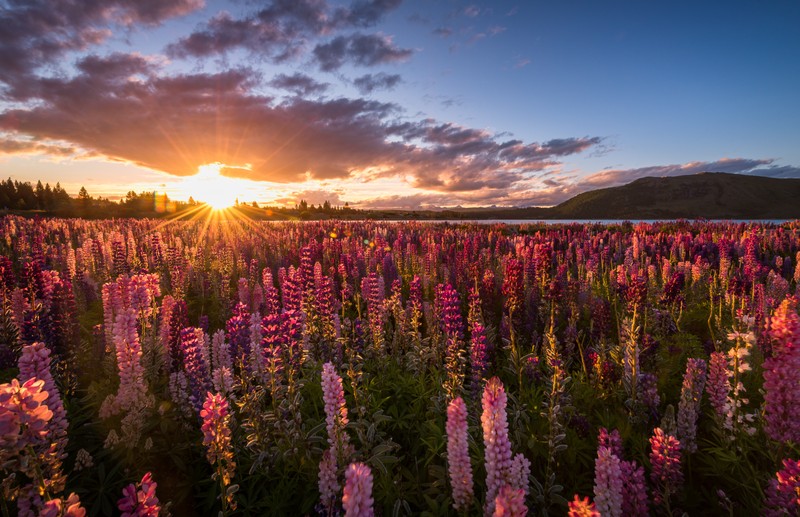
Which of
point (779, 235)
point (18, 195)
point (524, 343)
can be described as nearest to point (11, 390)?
point (524, 343)

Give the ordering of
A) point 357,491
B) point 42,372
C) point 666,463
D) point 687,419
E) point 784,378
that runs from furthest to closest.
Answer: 1. point 687,419
2. point 42,372
3. point 666,463
4. point 784,378
5. point 357,491

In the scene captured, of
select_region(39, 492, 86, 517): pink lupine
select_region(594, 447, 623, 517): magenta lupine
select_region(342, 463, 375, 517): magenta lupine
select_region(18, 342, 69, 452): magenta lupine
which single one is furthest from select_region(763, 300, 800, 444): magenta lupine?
select_region(18, 342, 69, 452): magenta lupine

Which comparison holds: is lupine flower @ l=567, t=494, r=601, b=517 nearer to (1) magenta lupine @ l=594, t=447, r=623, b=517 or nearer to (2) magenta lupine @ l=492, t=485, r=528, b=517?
(2) magenta lupine @ l=492, t=485, r=528, b=517

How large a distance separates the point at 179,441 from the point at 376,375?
9.79 ft

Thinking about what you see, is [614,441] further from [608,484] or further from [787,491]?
[787,491]

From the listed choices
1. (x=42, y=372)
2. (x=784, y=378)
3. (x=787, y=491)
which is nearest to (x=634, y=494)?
(x=787, y=491)

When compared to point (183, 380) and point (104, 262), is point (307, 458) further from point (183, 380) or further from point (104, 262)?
point (104, 262)

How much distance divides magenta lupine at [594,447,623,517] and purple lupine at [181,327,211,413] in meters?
4.45

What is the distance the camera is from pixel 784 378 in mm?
Answer: 2930

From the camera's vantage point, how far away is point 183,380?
4.74 meters

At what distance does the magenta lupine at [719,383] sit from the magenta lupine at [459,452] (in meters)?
3.33

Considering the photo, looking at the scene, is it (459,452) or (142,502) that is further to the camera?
(459,452)

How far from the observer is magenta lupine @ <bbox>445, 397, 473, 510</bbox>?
2.71 meters

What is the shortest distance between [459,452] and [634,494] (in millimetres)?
1369
